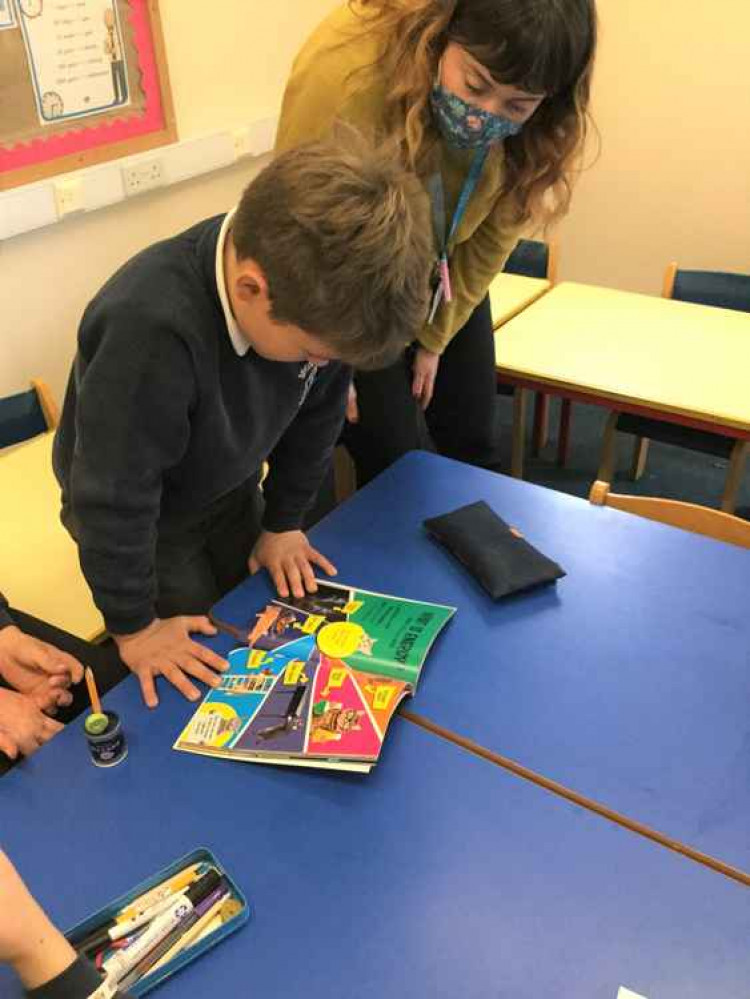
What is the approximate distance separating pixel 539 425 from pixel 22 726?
2544 millimetres

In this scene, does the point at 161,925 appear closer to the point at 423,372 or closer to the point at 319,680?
the point at 319,680

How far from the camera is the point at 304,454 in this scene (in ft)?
5.09

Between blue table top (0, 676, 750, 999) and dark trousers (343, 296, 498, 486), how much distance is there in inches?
36.8

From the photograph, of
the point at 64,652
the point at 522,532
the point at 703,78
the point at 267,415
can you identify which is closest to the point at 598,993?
the point at 522,532

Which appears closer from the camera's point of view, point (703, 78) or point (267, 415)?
point (267, 415)

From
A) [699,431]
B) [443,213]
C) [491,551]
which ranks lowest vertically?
[699,431]

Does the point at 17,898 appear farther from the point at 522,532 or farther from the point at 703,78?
the point at 703,78

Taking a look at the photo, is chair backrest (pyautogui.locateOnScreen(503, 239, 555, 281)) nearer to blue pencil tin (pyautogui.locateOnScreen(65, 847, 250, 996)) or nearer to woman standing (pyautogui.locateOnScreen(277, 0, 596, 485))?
woman standing (pyautogui.locateOnScreen(277, 0, 596, 485))

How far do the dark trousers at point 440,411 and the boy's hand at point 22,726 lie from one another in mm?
958

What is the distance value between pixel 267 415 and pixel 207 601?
444mm

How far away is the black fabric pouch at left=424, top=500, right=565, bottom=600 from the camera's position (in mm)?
1311

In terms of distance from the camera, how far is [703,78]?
3293 mm

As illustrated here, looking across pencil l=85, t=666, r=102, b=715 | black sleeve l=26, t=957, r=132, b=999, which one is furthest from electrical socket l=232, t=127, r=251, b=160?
black sleeve l=26, t=957, r=132, b=999

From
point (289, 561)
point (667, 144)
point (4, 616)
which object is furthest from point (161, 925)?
point (667, 144)
